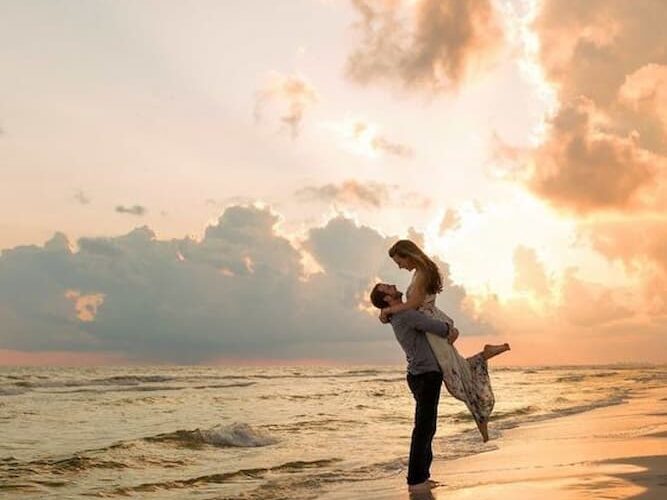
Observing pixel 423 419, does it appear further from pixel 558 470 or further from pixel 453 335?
pixel 558 470

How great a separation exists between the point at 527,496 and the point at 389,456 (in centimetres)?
658

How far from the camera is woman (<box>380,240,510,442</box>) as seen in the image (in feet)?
24.4

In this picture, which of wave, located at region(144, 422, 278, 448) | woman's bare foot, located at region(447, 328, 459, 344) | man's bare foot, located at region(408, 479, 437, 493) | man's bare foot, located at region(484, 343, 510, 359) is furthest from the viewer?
wave, located at region(144, 422, 278, 448)

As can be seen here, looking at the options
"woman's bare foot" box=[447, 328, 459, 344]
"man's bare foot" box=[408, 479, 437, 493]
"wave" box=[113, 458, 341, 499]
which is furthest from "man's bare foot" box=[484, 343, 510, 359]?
"wave" box=[113, 458, 341, 499]

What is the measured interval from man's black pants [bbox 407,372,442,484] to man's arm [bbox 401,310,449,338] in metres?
0.47

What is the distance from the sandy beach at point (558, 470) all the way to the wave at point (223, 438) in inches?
217

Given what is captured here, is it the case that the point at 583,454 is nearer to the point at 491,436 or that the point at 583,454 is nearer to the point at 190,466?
the point at 491,436

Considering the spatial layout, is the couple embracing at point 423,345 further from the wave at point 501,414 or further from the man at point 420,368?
the wave at point 501,414

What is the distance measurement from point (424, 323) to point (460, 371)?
2.24 feet

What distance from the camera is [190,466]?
12.6 metres

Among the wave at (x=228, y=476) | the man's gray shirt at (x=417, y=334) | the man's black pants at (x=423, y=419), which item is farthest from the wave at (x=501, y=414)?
the man's gray shirt at (x=417, y=334)

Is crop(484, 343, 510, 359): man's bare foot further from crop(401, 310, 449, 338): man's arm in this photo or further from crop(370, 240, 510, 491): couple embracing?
crop(401, 310, 449, 338): man's arm

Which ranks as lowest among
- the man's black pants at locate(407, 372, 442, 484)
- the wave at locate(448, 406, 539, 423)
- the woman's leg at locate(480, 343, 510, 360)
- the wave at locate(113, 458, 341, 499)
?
the wave at locate(113, 458, 341, 499)

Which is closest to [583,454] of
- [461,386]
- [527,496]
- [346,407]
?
[461,386]
